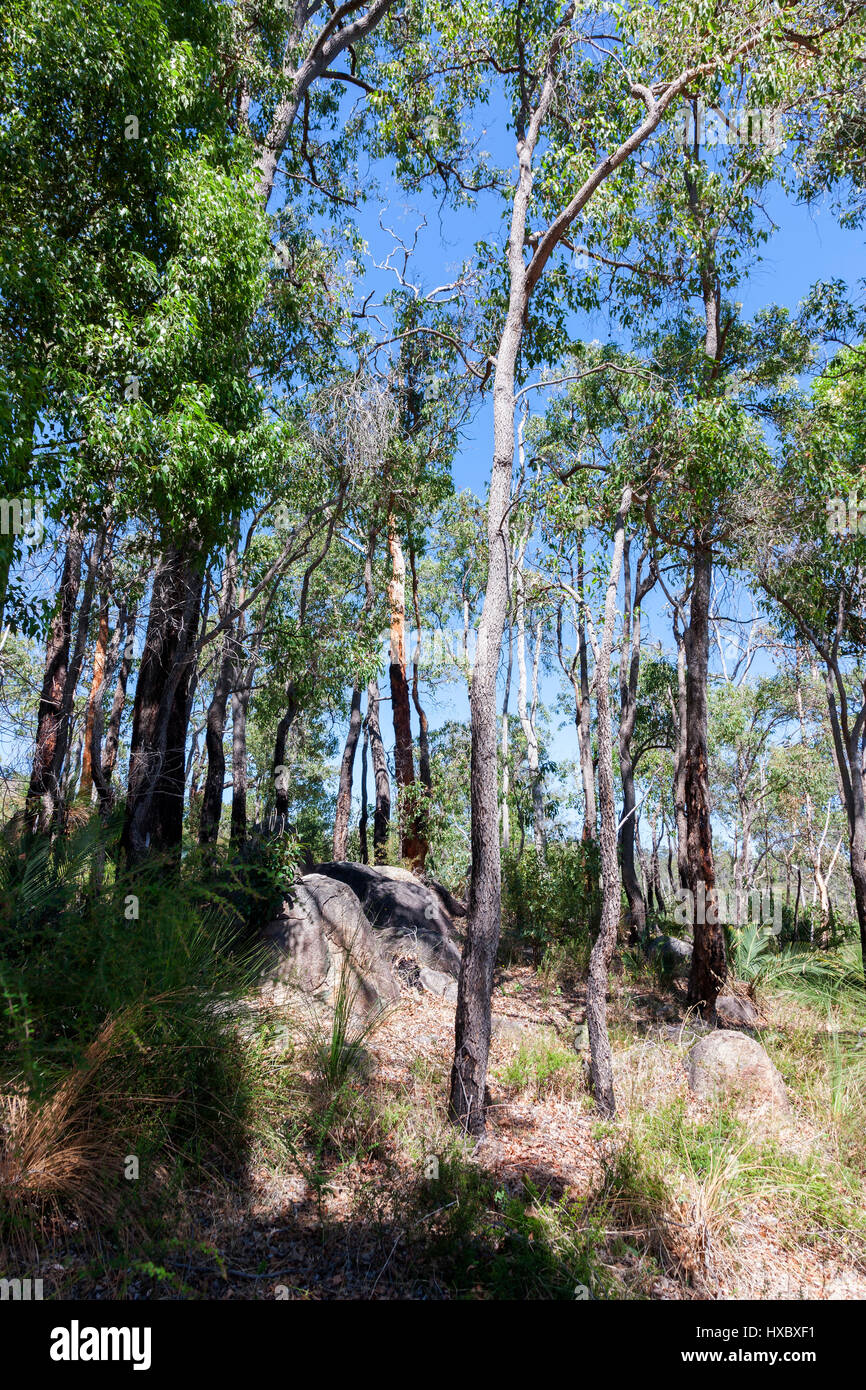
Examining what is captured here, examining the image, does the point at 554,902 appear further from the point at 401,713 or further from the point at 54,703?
the point at 54,703

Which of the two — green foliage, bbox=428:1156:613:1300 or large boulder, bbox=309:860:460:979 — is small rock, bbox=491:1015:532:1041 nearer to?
large boulder, bbox=309:860:460:979

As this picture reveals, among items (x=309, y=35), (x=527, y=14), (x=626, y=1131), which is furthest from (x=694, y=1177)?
(x=309, y=35)

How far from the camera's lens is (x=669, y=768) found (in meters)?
25.8

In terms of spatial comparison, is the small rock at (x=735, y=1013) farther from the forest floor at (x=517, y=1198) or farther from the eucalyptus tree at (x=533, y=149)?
the eucalyptus tree at (x=533, y=149)

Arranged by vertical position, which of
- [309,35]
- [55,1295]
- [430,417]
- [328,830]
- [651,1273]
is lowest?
[651,1273]

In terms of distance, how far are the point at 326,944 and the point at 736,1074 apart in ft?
13.0

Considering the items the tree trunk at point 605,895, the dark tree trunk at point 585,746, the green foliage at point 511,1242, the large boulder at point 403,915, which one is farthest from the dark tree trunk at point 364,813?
the green foliage at point 511,1242

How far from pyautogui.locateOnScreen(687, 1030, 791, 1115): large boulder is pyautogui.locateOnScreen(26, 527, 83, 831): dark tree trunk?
618 cm

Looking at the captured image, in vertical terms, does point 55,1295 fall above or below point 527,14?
below

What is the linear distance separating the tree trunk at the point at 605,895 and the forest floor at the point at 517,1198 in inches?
10.4

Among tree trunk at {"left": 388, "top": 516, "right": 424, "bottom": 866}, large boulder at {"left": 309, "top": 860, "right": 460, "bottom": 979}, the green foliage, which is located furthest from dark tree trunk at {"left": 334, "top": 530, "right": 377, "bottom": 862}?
the green foliage

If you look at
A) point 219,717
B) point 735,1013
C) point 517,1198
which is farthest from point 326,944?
point 735,1013

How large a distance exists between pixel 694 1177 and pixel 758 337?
44.0ft
